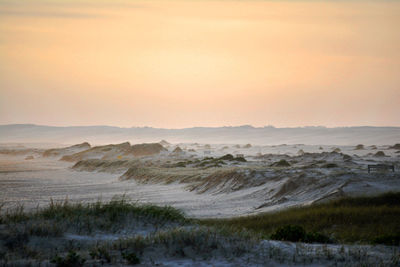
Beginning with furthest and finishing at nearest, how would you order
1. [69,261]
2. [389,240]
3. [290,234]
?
1. [290,234]
2. [389,240]
3. [69,261]

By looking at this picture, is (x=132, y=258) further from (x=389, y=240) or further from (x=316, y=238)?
(x=389, y=240)

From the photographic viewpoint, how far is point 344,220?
15.1 m

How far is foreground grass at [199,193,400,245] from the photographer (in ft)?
42.3

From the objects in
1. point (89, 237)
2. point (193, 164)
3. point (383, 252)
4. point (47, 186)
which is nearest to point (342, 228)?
point (383, 252)

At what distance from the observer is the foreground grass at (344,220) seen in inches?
508

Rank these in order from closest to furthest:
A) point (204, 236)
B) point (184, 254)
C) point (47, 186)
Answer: point (184, 254) → point (204, 236) → point (47, 186)

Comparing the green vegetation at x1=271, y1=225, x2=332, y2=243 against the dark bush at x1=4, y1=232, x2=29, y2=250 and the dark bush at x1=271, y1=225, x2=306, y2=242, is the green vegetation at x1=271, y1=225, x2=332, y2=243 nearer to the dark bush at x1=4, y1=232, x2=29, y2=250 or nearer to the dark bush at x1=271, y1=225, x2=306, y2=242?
the dark bush at x1=271, y1=225, x2=306, y2=242

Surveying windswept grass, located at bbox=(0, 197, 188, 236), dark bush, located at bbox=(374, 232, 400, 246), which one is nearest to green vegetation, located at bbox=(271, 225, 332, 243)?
dark bush, located at bbox=(374, 232, 400, 246)

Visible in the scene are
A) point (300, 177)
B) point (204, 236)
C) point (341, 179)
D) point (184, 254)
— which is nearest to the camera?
point (184, 254)

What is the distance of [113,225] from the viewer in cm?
1099

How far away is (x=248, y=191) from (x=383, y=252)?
17.0 meters

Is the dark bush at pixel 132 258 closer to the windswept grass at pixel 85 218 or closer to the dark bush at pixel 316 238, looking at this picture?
the windswept grass at pixel 85 218

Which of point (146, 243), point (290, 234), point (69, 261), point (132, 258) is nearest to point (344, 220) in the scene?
point (290, 234)

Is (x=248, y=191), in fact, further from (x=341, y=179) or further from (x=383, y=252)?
(x=383, y=252)
